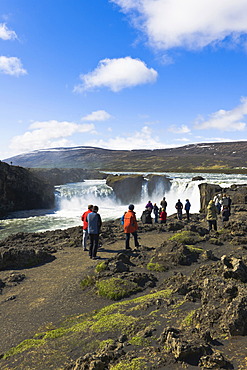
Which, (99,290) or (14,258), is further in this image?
(14,258)

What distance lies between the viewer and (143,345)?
15.8 ft

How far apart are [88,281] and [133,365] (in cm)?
486

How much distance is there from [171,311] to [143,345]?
4.70 feet

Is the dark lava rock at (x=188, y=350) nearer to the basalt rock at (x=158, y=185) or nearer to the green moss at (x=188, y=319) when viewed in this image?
the green moss at (x=188, y=319)

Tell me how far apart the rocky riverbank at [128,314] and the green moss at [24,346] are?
0.07ft

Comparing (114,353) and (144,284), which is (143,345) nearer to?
(114,353)

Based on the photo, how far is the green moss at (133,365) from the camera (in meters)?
4.17

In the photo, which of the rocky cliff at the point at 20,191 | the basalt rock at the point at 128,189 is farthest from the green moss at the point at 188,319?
the basalt rock at the point at 128,189

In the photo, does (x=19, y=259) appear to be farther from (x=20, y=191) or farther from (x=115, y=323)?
(x=20, y=191)

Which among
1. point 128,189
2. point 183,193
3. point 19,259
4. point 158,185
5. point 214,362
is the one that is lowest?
point 19,259

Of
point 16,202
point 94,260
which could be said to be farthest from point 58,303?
point 16,202

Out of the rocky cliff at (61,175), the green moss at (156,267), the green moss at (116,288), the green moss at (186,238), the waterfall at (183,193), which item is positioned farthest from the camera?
the rocky cliff at (61,175)

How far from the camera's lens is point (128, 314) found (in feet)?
20.7

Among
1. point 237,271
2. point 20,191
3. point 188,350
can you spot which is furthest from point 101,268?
point 20,191
